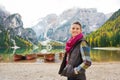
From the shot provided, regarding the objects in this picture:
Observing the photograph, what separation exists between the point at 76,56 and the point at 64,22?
8999 cm

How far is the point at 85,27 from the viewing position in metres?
91.4

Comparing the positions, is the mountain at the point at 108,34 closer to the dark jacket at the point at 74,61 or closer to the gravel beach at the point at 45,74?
the gravel beach at the point at 45,74

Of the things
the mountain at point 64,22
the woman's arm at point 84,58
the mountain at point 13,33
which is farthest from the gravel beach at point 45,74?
the mountain at point 13,33

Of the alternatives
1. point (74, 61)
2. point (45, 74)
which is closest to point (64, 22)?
point (45, 74)

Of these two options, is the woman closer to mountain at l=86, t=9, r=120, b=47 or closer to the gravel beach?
the gravel beach

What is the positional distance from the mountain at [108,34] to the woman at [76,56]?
240 feet

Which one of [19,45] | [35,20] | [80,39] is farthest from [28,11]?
[80,39]

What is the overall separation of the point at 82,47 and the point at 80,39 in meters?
0.13

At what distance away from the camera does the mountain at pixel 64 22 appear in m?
92.1

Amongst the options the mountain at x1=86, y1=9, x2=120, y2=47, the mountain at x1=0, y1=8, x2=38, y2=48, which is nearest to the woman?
the mountain at x1=86, y1=9, x2=120, y2=47

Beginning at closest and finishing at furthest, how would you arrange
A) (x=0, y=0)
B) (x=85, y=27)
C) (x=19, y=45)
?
(x=85, y=27) → (x=19, y=45) → (x=0, y=0)

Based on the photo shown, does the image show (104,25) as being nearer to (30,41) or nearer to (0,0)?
(30,41)

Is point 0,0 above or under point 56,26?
above

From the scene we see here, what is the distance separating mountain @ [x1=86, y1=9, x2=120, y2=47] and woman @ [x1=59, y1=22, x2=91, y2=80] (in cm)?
7303
